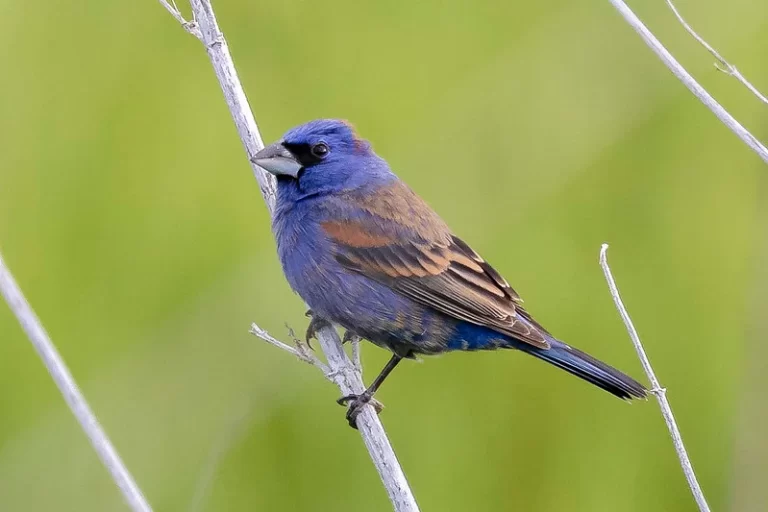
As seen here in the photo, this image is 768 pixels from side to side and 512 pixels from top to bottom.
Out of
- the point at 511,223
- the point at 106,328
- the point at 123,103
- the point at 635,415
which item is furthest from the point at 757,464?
the point at 123,103

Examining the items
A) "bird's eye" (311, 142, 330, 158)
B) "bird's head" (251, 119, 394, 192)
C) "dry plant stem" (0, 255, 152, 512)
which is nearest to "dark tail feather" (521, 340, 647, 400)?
"bird's head" (251, 119, 394, 192)

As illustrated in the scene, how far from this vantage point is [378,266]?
302 centimetres

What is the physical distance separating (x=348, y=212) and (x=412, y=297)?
14.0 inches

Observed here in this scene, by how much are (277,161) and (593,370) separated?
1.16 m

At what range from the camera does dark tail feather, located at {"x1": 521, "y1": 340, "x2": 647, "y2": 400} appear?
276 centimetres

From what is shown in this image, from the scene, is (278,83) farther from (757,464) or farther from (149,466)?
(757,464)

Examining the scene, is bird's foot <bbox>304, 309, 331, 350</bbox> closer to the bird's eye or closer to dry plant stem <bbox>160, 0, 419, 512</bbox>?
dry plant stem <bbox>160, 0, 419, 512</bbox>

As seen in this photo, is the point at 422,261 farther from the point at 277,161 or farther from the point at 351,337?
the point at 277,161

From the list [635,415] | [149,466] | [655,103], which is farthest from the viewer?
[655,103]

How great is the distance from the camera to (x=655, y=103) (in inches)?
137

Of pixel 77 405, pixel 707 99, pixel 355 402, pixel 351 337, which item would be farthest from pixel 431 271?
pixel 77 405

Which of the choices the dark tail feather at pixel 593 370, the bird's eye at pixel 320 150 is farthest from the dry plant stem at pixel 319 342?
the dark tail feather at pixel 593 370

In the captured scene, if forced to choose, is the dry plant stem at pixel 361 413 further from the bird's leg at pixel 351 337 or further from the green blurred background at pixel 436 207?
the green blurred background at pixel 436 207

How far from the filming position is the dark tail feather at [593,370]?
2758mm
